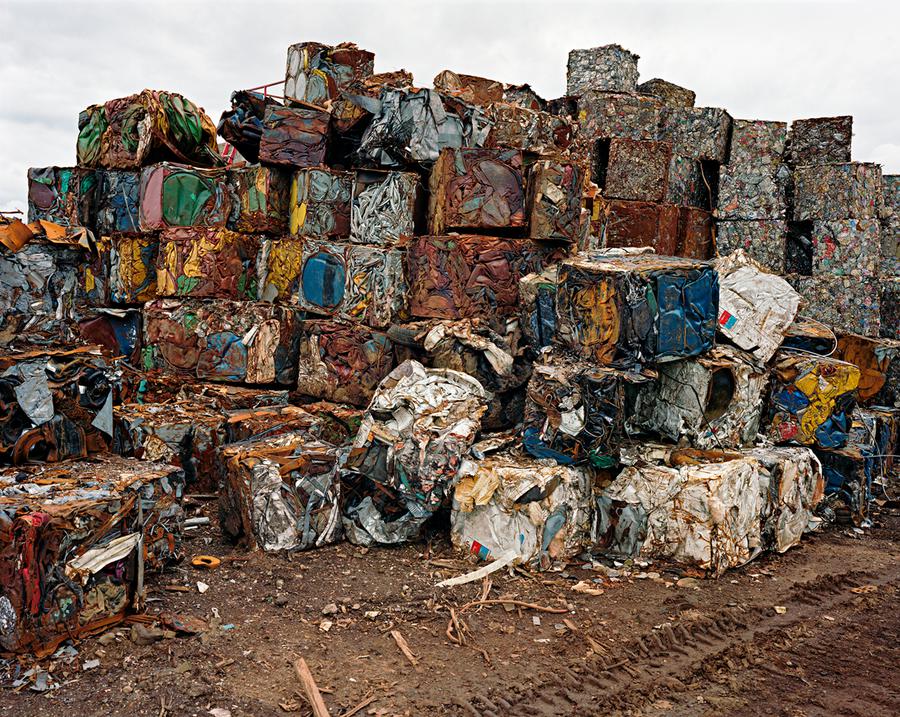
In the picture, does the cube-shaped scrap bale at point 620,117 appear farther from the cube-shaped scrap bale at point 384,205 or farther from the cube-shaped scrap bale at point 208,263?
the cube-shaped scrap bale at point 208,263

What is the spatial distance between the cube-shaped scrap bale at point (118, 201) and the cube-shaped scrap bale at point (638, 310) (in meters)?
4.16

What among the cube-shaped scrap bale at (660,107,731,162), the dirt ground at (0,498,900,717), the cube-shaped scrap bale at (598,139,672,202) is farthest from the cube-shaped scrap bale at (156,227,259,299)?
the cube-shaped scrap bale at (660,107,731,162)

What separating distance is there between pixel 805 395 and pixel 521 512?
2.36 m

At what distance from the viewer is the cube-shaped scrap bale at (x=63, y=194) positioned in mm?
7199

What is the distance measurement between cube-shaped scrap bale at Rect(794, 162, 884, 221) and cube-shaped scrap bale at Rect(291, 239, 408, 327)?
5172 millimetres

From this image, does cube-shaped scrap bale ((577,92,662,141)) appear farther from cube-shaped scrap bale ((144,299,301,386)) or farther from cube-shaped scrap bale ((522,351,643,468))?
cube-shaped scrap bale ((522,351,643,468))

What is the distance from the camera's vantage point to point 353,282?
20.0ft

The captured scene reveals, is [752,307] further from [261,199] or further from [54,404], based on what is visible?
[54,404]

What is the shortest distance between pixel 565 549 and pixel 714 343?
5.71 feet

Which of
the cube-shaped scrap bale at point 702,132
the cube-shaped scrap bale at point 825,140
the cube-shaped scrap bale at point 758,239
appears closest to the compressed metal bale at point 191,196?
the cube-shaped scrap bale at point 702,132

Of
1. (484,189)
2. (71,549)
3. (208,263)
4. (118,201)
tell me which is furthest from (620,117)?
(71,549)

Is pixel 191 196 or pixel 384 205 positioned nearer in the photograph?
pixel 384 205

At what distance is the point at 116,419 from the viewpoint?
448cm

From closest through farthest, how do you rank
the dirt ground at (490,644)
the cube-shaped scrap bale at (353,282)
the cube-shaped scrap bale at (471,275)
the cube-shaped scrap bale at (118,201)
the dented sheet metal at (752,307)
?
the dirt ground at (490,644) → the dented sheet metal at (752,307) → the cube-shaped scrap bale at (471,275) → the cube-shaped scrap bale at (353,282) → the cube-shaped scrap bale at (118,201)
